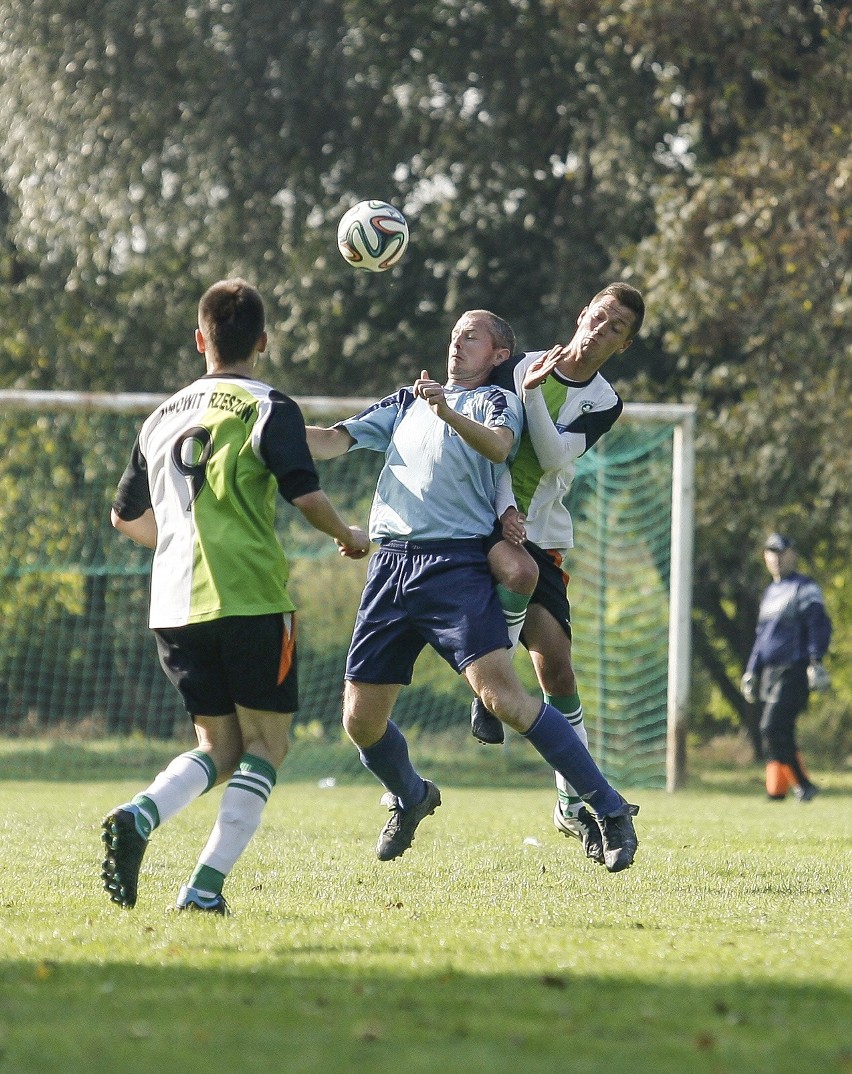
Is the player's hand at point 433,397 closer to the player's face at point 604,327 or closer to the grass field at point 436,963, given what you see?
the player's face at point 604,327

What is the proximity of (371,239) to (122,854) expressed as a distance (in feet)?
10.9

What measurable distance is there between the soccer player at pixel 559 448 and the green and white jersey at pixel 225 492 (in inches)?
51.8

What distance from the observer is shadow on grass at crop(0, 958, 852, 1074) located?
10.7 feet

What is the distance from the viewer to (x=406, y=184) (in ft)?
61.2

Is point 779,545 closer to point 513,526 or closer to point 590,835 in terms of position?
point 590,835

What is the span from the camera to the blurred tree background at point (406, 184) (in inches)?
666

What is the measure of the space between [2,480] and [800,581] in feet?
30.5

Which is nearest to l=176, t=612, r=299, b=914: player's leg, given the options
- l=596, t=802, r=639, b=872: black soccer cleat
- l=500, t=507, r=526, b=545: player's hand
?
l=500, t=507, r=526, b=545: player's hand

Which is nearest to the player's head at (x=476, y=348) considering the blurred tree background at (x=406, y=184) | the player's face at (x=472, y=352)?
the player's face at (x=472, y=352)

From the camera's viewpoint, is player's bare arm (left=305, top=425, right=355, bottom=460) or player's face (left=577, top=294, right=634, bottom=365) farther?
player's face (left=577, top=294, right=634, bottom=365)

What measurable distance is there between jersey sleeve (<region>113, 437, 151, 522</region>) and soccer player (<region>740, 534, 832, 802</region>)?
9082 millimetres

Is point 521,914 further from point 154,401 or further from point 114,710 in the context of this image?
point 114,710

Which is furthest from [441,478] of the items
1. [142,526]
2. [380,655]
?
[142,526]

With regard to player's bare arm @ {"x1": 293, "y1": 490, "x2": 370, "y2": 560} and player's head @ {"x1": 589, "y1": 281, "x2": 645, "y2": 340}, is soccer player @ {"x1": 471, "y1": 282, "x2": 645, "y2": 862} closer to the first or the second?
player's head @ {"x1": 589, "y1": 281, "x2": 645, "y2": 340}
